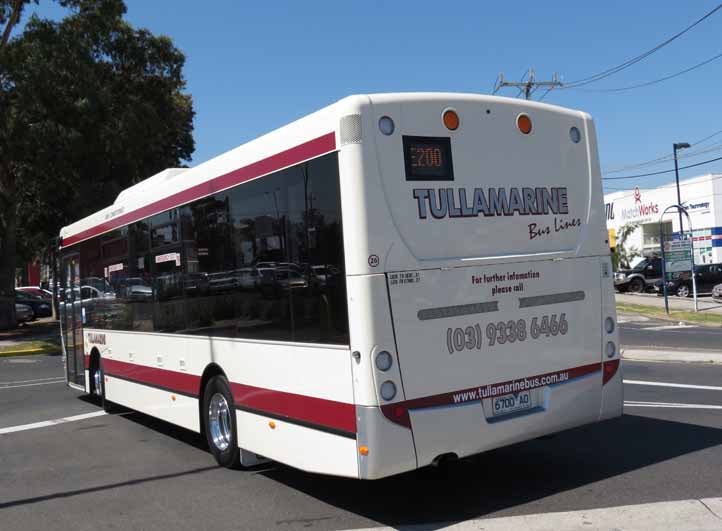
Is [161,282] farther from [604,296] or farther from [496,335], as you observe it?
[604,296]

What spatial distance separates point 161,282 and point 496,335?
14.1 feet

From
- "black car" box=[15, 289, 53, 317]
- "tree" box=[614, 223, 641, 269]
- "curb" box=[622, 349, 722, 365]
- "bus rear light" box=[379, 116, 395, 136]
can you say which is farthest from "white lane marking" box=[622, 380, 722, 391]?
"tree" box=[614, 223, 641, 269]

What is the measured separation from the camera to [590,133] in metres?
6.70

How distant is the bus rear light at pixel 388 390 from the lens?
5.11 m

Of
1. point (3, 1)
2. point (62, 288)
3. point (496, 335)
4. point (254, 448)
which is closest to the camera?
point (496, 335)

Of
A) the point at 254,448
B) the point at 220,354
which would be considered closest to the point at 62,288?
the point at 220,354

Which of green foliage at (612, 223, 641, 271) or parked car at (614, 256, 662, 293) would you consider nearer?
parked car at (614, 256, 662, 293)

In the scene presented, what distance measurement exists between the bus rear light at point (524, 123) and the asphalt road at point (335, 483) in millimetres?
3009

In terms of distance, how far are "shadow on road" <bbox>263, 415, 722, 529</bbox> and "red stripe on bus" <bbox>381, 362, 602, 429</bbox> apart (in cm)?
85

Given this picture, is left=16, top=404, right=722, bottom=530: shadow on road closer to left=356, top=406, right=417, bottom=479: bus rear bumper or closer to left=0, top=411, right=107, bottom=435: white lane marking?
left=356, top=406, right=417, bottom=479: bus rear bumper

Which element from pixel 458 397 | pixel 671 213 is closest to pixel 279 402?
pixel 458 397

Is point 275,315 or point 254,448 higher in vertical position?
point 275,315

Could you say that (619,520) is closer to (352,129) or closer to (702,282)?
(352,129)

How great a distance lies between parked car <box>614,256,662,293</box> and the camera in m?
39.1
